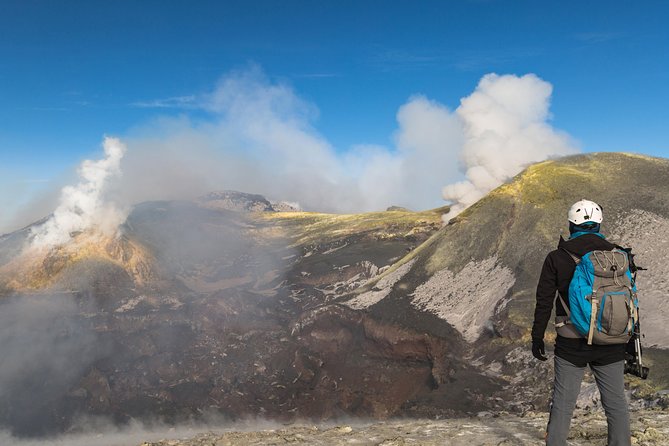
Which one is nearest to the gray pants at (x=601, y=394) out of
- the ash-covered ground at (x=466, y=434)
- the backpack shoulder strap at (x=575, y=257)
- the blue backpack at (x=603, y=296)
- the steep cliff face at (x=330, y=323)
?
the blue backpack at (x=603, y=296)

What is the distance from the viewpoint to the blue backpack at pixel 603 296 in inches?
254

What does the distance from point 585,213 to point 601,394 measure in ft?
9.43

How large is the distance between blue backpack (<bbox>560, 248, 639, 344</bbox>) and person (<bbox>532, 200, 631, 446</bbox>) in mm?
183

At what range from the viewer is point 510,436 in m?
11.3

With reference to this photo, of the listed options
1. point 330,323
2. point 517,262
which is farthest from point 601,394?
point 330,323

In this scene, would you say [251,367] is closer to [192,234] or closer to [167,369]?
[167,369]

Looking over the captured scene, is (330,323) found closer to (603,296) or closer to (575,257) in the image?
(575,257)

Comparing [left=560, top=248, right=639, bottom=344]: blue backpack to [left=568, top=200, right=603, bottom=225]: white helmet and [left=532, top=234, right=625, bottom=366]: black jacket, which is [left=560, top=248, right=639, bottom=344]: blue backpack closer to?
[left=532, top=234, right=625, bottom=366]: black jacket

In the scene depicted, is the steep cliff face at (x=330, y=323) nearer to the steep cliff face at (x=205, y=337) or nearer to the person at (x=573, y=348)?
the steep cliff face at (x=205, y=337)

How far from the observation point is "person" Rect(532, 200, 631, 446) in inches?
266

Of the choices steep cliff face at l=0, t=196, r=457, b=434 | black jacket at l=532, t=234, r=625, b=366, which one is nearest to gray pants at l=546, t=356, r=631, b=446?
black jacket at l=532, t=234, r=625, b=366

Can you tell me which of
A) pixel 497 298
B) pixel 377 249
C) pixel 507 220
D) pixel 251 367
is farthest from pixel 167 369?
pixel 377 249

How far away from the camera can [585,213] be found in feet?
23.2

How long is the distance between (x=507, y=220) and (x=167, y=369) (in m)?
37.6
